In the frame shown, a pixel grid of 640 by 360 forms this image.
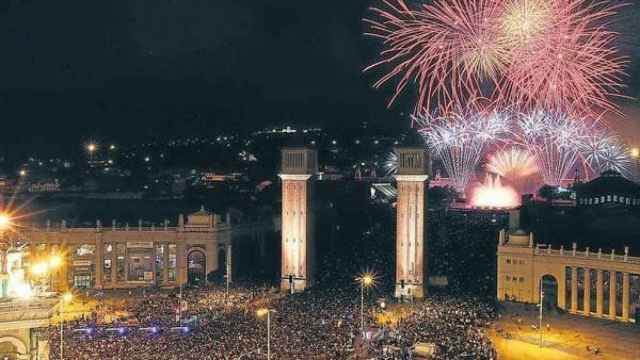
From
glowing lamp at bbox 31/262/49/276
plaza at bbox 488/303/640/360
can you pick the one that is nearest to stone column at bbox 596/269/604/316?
plaza at bbox 488/303/640/360

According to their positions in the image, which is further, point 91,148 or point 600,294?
point 91,148

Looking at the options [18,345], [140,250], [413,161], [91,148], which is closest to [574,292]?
[413,161]

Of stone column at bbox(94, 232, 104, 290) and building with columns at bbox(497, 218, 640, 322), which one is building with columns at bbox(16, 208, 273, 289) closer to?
stone column at bbox(94, 232, 104, 290)

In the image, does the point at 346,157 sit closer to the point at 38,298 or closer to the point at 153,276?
the point at 153,276

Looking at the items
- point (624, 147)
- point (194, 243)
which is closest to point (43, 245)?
point (194, 243)

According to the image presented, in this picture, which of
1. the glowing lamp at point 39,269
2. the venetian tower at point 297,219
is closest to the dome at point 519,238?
the venetian tower at point 297,219

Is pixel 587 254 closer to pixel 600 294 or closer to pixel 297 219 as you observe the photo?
pixel 600 294
